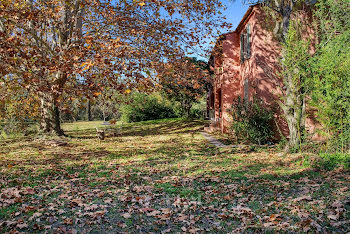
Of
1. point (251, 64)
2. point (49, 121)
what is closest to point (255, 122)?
point (251, 64)

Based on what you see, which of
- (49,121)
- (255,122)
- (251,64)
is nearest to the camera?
(255,122)

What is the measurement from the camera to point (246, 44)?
556 inches

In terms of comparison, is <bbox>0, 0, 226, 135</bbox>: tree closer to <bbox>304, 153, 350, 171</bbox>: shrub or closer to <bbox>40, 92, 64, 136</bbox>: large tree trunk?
<bbox>40, 92, 64, 136</bbox>: large tree trunk

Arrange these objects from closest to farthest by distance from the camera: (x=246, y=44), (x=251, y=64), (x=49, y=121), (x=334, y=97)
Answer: (x=334, y=97) < (x=251, y=64) < (x=246, y=44) < (x=49, y=121)

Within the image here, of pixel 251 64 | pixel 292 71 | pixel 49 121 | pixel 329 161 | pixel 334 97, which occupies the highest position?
pixel 251 64

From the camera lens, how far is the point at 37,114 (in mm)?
15852

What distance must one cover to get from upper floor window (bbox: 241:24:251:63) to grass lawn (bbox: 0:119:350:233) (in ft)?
19.8

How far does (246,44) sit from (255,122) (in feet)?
15.8

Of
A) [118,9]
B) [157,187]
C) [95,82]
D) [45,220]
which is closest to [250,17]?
[118,9]

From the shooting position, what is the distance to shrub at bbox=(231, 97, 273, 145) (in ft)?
37.7

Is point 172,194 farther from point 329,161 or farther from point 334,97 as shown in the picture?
point 334,97

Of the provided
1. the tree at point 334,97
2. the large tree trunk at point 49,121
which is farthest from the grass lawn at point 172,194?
the large tree trunk at point 49,121

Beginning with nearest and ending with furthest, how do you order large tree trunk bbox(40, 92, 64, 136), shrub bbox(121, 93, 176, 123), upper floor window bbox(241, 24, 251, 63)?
upper floor window bbox(241, 24, 251, 63) → large tree trunk bbox(40, 92, 64, 136) → shrub bbox(121, 93, 176, 123)

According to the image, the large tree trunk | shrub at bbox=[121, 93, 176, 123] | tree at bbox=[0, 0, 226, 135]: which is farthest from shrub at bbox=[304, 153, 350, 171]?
shrub at bbox=[121, 93, 176, 123]
